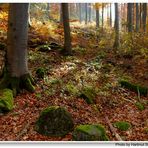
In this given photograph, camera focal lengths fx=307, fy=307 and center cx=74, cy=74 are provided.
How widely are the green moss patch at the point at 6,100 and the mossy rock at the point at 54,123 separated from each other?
1.18m

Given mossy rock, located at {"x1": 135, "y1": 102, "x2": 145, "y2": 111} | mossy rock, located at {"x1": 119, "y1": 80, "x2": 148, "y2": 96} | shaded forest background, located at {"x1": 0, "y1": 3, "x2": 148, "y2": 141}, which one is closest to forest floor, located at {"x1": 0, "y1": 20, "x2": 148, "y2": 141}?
shaded forest background, located at {"x1": 0, "y1": 3, "x2": 148, "y2": 141}

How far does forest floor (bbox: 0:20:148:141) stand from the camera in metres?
8.19

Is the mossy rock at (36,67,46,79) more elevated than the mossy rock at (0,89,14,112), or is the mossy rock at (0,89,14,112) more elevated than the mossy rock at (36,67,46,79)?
the mossy rock at (36,67,46,79)

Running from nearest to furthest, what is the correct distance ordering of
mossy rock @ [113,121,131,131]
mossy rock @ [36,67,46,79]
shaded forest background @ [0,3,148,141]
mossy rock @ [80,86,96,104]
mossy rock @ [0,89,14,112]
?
shaded forest background @ [0,3,148,141]
mossy rock @ [113,121,131,131]
mossy rock @ [0,89,14,112]
mossy rock @ [80,86,96,104]
mossy rock @ [36,67,46,79]

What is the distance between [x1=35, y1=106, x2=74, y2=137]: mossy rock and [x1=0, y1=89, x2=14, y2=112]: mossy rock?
46.5 inches

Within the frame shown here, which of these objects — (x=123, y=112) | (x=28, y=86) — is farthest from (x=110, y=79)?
(x=28, y=86)

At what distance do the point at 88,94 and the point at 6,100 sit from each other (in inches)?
115

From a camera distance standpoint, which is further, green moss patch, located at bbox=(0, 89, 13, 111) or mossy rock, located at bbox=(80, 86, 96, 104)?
mossy rock, located at bbox=(80, 86, 96, 104)

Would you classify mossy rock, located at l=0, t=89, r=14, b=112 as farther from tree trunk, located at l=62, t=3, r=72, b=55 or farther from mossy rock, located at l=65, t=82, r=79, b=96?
tree trunk, located at l=62, t=3, r=72, b=55

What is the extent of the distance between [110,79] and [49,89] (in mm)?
3199

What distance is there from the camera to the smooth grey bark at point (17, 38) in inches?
377

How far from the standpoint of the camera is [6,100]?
28.9 feet

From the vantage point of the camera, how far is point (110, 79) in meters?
12.7

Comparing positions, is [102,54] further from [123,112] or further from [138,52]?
[123,112]
